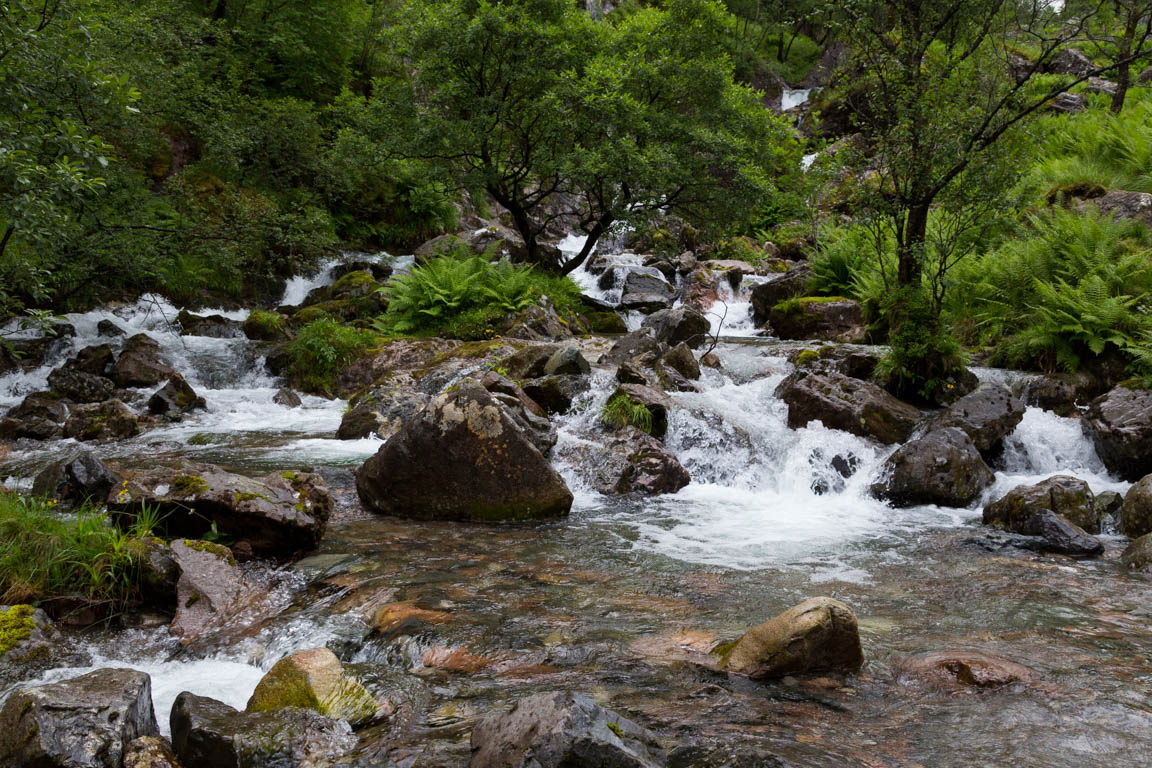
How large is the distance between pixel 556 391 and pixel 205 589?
19.3 feet

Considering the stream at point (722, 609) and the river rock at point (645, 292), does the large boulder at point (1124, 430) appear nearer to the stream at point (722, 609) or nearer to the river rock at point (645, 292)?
the stream at point (722, 609)

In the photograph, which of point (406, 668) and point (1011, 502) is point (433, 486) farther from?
point (1011, 502)

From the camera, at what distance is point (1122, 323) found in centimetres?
966

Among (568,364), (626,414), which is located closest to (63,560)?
(626,414)

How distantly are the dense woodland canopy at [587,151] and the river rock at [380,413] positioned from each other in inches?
147

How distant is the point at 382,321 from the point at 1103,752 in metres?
14.1

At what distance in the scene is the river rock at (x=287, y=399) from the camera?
1199 cm

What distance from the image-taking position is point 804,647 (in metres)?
3.51

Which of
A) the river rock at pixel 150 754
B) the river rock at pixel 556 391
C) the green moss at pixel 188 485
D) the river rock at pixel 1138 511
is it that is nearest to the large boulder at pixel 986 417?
the river rock at pixel 1138 511

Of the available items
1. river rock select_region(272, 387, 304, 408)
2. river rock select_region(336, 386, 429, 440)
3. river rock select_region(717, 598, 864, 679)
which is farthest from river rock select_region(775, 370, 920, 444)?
river rock select_region(272, 387, 304, 408)

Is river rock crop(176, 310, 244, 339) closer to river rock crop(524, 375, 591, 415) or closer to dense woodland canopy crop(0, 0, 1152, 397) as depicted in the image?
dense woodland canopy crop(0, 0, 1152, 397)

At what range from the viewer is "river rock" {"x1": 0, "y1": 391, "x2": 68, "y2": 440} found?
9508 millimetres

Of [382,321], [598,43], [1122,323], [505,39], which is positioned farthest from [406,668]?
[598,43]

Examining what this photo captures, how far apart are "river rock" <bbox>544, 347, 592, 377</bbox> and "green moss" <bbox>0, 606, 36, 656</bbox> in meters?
7.16
